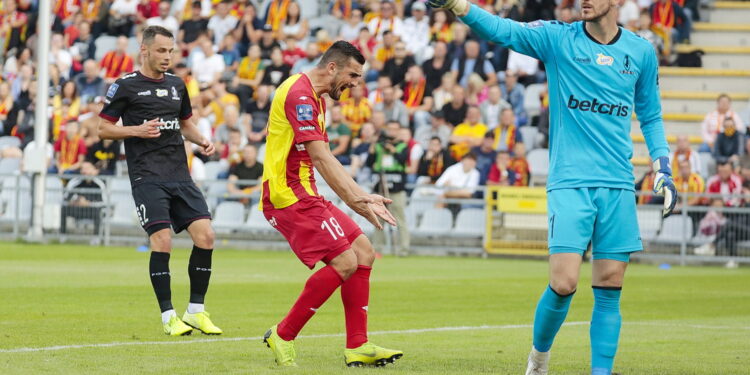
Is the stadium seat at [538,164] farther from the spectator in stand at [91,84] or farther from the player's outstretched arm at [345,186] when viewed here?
the player's outstretched arm at [345,186]

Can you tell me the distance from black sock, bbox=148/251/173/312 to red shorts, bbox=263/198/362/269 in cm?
213

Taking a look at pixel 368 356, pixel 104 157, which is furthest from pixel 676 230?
pixel 368 356

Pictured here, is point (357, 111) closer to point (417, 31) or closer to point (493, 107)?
point (493, 107)

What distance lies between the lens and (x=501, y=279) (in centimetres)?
1772

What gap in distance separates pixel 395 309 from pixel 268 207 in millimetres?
4421

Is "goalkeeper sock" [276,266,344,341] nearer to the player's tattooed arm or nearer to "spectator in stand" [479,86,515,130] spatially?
the player's tattooed arm

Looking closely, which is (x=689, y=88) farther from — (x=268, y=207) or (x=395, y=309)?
(x=268, y=207)

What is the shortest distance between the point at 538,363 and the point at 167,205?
3.98 metres

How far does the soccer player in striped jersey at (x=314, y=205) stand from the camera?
26.9ft

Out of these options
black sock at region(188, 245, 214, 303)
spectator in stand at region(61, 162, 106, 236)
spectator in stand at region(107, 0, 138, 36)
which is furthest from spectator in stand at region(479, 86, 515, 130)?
black sock at region(188, 245, 214, 303)

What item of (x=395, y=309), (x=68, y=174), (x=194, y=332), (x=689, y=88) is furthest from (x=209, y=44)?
(x=194, y=332)

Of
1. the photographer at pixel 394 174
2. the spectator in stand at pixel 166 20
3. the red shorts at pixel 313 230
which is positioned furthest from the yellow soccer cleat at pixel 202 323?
the spectator in stand at pixel 166 20

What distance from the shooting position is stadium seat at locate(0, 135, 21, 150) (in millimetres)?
29719

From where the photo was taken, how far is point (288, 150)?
8.45 metres
